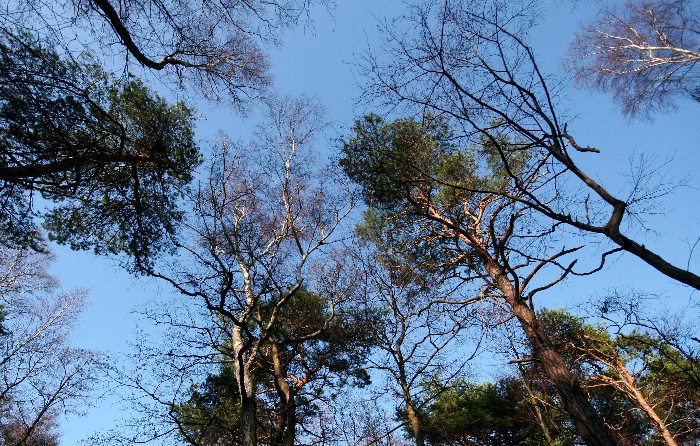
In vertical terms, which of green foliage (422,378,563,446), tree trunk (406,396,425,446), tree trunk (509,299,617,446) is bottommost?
tree trunk (509,299,617,446)

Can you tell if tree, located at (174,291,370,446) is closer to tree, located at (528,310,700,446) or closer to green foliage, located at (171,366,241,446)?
green foliage, located at (171,366,241,446)

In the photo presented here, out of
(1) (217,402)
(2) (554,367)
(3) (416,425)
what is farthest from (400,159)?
(1) (217,402)

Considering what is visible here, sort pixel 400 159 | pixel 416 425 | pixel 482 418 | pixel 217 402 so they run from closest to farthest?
pixel 400 159, pixel 416 425, pixel 217 402, pixel 482 418

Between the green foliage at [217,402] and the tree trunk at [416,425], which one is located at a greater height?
the green foliage at [217,402]

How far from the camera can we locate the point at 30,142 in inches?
187

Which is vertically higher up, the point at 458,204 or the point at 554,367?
the point at 458,204

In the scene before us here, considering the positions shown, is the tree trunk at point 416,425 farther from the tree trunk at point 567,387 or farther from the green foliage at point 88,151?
the green foliage at point 88,151

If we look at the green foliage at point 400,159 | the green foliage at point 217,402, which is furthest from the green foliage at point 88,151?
the green foliage at point 217,402

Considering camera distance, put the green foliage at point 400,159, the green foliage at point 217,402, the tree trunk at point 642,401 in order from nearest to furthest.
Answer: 1. the green foliage at point 400,159
2. the green foliage at point 217,402
3. the tree trunk at point 642,401

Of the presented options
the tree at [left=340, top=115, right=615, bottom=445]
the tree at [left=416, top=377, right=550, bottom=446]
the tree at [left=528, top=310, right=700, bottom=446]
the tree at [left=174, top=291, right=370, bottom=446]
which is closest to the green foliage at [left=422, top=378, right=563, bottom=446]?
the tree at [left=416, top=377, right=550, bottom=446]

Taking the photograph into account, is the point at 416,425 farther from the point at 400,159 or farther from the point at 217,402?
the point at 400,159

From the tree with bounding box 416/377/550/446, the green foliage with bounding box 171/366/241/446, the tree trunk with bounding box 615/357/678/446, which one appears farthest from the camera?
the tree with bounding box 416/377/550/446

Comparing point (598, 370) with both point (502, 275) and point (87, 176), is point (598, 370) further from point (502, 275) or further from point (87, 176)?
point (87, 176)

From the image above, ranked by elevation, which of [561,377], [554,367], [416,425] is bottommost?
[561,377]
